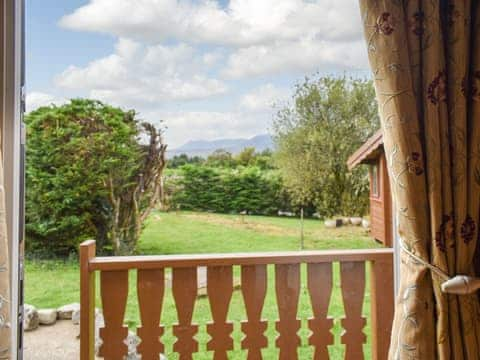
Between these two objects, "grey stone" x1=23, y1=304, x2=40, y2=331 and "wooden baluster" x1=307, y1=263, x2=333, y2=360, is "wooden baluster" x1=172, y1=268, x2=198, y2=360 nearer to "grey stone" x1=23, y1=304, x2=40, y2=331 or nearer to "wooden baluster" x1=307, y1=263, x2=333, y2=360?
"wooden baluster" x1=307, y1=263, x2=333, y2=360

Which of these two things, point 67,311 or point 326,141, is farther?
point 326,141

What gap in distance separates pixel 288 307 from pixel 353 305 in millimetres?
243

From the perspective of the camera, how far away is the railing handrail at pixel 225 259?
1.29 meters

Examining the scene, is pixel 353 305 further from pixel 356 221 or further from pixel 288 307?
pixel 356 221

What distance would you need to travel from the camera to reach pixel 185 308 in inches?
51.7

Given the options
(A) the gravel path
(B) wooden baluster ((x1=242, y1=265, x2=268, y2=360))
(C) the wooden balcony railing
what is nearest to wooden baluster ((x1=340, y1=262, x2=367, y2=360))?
(C) the wooden balcony railing

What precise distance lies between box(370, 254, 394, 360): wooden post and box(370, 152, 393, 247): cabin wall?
0.53ft

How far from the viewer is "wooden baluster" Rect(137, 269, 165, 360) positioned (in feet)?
4.23

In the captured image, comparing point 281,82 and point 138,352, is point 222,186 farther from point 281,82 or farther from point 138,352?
point 138,352

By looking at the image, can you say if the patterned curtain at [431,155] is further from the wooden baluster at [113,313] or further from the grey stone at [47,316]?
the grey stone at [47,316]

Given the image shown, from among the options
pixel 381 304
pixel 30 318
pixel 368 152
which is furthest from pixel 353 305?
pixel 30 318

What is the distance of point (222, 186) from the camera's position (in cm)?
160

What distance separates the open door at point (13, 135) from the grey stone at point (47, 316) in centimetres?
23

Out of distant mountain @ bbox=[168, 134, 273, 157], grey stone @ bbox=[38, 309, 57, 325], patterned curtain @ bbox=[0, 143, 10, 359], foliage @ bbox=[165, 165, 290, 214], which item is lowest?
grey stone @ bbox=[38, 309, 57, 325]
